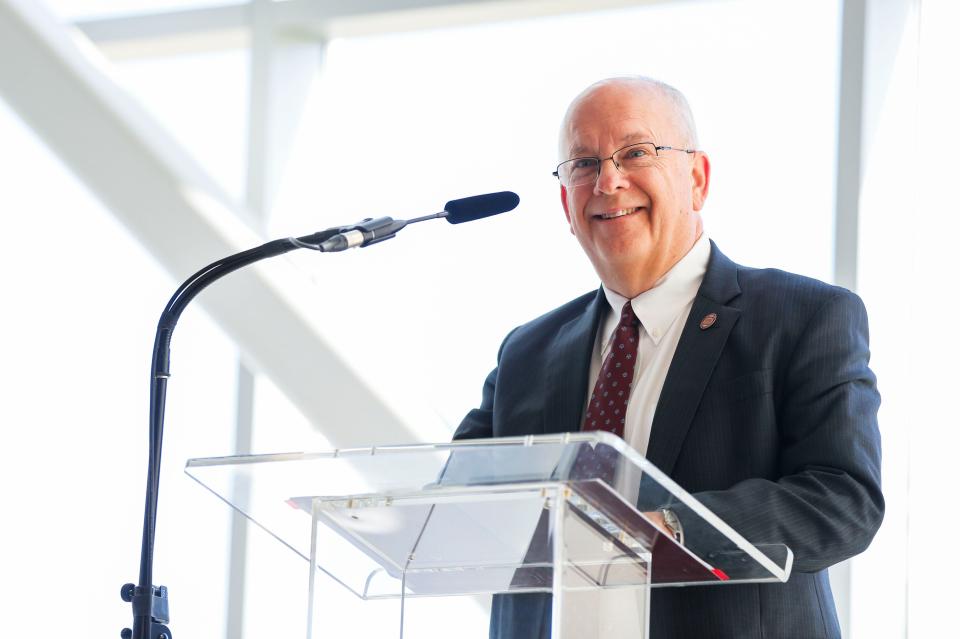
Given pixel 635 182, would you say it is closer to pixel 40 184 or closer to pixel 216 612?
pixel 216 612

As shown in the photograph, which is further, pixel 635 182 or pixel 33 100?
pixel 33 100

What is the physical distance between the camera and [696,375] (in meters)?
2.33

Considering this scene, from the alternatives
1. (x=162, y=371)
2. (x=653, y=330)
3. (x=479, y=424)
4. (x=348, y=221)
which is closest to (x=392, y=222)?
(x=162, y=371)

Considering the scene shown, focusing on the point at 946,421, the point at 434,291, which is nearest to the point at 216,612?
the point at 434,291

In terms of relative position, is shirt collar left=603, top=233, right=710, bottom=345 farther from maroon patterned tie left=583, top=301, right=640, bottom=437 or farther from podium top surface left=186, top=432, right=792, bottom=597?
podium top surface left=186, top=432, right=792, bottom=597

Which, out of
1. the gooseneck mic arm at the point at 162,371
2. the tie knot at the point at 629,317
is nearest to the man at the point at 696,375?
the tie knot at the point at 629,317

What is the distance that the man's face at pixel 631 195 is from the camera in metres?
2.63

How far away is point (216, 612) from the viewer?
4.49 m

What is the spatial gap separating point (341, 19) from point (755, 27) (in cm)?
145

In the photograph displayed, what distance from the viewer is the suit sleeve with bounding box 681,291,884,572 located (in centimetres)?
195

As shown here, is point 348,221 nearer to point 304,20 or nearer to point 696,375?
point 304,20

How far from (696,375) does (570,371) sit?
1.08 ft

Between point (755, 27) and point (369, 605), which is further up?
point (755, 27)

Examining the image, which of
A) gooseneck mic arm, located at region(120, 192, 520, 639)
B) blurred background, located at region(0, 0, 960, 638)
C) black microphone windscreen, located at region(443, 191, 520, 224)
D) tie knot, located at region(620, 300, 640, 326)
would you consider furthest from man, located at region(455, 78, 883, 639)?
blurred background, located at region(0, 0, 960, 638)
